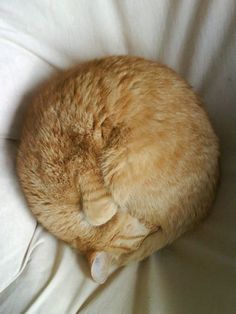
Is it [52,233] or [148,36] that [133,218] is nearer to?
[52,233]

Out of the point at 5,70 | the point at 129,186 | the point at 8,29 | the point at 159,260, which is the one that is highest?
the point at 8,29

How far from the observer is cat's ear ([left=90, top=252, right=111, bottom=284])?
0.94 m

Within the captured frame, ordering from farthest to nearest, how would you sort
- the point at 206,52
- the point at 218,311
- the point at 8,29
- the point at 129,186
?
1. the point at 8,29
2. the point at 206,52
3. the point at 129,186
4. the point at 218,311

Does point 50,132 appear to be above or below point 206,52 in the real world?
below

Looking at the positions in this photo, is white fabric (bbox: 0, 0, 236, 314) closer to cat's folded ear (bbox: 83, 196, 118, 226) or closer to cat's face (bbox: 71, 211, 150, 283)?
cat's face (bbox: 71, 211, 150, 283)

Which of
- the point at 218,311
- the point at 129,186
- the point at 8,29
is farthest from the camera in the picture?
the point at 8,29

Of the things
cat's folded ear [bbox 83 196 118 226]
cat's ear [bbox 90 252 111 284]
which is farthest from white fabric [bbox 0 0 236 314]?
cat's folded ear [bbox 83 196 118 226]

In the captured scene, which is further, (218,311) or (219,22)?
(219,22)

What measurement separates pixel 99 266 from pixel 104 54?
609 mm

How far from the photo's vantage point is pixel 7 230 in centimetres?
103

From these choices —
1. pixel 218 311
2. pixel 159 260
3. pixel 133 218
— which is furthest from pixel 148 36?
pixel 218 311

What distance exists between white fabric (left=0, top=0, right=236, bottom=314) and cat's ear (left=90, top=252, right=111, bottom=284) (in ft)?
0.08

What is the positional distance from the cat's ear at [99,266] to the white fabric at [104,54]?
2 centimetres

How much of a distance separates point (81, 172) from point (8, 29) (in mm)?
510
